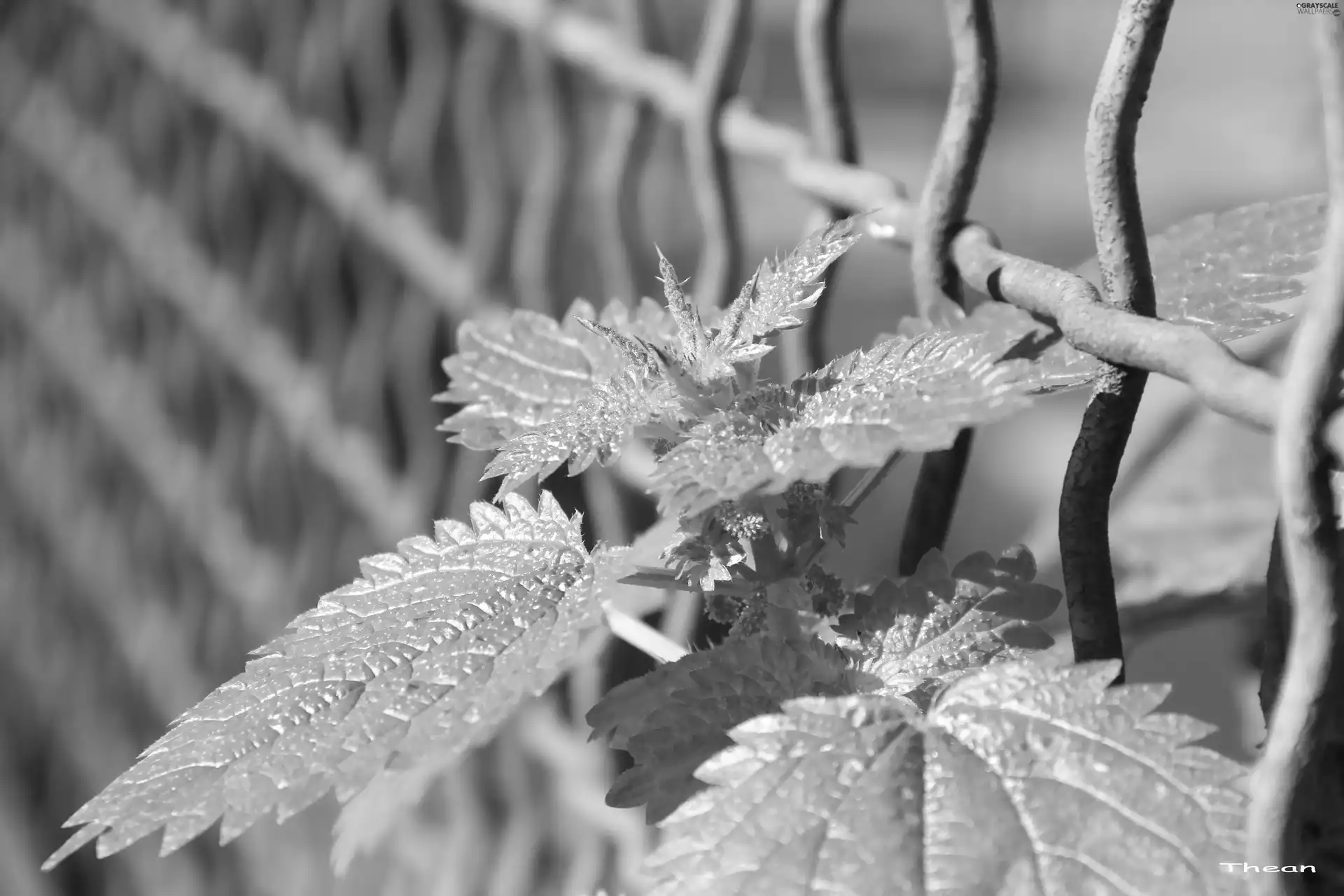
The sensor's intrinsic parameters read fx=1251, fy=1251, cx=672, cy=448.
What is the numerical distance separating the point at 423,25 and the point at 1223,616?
0.89m

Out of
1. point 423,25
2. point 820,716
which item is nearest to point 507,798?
point 423,25

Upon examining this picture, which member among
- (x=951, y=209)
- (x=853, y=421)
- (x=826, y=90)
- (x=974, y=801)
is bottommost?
(x=974, y=801)

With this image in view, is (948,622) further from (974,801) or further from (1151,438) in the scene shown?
(1151,438)

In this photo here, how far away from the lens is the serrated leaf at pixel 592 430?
1.39 feet

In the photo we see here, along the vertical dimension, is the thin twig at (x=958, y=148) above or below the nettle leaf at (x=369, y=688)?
above

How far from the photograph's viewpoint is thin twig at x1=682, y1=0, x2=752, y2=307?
665mm

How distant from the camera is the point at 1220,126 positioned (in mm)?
1561

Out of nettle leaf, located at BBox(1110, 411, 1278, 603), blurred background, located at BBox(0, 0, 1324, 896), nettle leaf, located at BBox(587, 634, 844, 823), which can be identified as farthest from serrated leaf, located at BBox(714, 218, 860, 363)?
nettle leaf, located at BBox(1110, 411, 1278, 603)

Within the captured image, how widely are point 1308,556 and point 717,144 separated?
44 cm

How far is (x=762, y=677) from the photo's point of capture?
416 mm

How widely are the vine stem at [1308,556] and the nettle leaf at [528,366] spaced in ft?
0.77

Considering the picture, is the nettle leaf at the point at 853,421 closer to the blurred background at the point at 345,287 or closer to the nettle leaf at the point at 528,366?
the nettle leaf at the point at 528,366

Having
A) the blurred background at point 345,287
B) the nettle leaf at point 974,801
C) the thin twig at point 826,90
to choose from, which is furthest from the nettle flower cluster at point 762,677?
the blurred background at point 345,287

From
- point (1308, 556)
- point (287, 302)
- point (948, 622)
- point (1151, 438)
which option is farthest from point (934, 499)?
point (287, 302)
